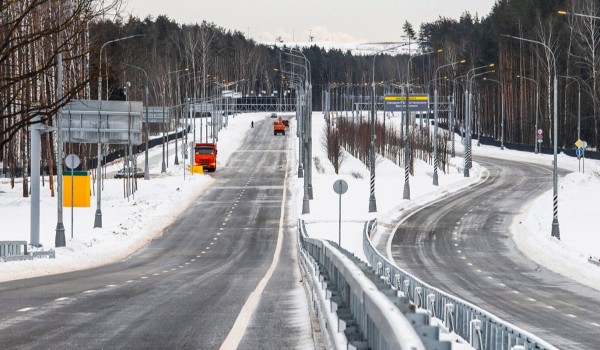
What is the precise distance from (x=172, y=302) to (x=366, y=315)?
34.4 feet

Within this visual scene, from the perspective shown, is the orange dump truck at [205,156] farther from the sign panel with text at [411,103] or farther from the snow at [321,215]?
the sign panel with text at [411,103]

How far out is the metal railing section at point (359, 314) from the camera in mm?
5941

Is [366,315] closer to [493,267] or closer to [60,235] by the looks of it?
[60,235]

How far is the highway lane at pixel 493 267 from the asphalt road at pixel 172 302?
5.10 m

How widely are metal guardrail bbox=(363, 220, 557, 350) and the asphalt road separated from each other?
2293 mm

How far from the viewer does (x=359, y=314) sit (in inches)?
392

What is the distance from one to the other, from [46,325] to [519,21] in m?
117

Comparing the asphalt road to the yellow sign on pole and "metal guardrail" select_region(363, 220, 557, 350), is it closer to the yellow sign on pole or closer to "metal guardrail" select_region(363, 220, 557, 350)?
"metal guardrail" select_region(363, 220, 557, 350)

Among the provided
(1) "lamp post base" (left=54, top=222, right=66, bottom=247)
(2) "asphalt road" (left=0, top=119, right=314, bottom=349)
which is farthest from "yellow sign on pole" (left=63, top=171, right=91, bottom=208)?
(1) "lamp post base" (left=54, top=222, right=66, bottom=247)

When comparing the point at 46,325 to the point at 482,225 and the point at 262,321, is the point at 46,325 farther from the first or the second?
the point at 482,225

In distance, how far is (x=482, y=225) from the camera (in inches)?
2202

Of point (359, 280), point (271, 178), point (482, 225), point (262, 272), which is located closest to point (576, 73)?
point (271, 178)

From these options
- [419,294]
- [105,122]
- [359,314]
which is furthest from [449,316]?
[105,122]

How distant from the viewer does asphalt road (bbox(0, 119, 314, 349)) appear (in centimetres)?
1327
